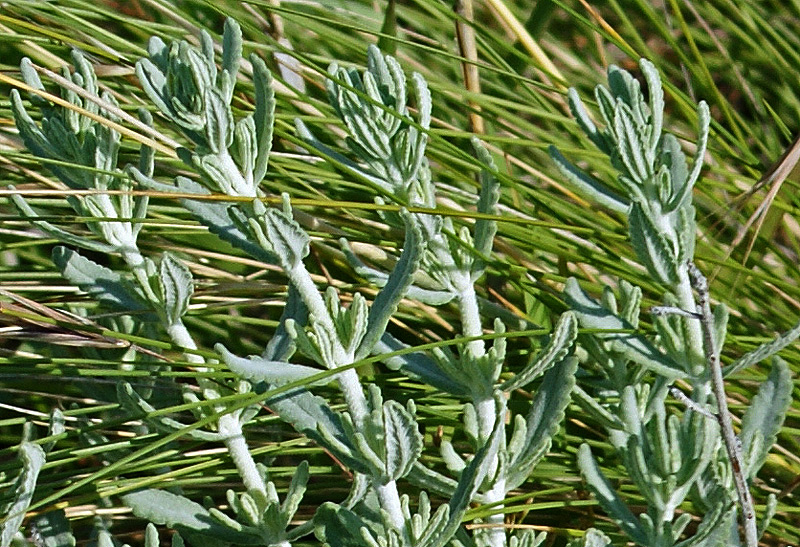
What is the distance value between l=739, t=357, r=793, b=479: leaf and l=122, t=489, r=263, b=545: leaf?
412mm

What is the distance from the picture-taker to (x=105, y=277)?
92cm

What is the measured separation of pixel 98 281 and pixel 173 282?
12 cm

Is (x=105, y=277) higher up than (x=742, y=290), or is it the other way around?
(x=742, y=290)

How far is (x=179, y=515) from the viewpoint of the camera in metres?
0.86

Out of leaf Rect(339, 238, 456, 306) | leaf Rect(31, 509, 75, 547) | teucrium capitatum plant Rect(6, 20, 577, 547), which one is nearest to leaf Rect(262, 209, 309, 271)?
teucrium capitatum plant Rect(6, 20, 577, 547)

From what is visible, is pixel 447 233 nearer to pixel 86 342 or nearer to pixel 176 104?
pixel 176 104

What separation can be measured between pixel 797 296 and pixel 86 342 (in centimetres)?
89

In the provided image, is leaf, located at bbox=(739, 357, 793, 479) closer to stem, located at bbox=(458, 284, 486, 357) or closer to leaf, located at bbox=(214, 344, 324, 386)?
stem, located at bbox=(458, 284, 486, 357)

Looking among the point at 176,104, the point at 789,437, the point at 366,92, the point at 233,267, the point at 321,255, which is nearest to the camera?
the point at 176,104

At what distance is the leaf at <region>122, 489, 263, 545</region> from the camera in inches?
33.3

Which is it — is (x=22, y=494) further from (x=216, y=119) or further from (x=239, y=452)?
(x=216, y=119)

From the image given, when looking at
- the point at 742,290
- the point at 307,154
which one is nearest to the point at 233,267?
the point at 307,154

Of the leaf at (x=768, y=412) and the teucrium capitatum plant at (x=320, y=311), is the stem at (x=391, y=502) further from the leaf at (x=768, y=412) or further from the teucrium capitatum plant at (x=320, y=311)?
the leaf at (x=768, y=412)

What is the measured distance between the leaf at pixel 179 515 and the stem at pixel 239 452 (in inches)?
1.6
